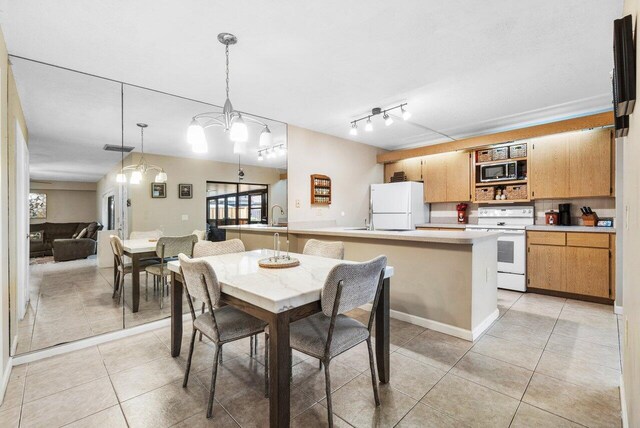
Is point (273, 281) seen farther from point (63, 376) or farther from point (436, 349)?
point (63, 376)

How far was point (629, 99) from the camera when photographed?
3.72 ft

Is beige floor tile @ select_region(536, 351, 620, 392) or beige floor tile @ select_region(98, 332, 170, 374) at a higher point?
beige floor tile @ select_region(536, 351, 620, 392)

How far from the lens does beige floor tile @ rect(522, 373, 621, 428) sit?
1.65 m

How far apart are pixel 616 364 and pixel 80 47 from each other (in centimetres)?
467

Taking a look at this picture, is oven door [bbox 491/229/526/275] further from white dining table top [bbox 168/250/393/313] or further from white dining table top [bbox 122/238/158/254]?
white dining table top [bbox 122/238/158/254]

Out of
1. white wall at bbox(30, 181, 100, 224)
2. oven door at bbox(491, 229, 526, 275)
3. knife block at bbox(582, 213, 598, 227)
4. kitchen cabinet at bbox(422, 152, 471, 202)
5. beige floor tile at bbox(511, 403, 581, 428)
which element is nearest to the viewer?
beige floor tile at bbox(511, 403, 581, 428)

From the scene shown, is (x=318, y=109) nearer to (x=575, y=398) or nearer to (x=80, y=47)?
(x=80, y=47)

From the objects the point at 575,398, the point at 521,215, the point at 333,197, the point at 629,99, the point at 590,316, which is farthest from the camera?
the point at 333,197

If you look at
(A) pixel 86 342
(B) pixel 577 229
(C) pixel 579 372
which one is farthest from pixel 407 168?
(A) pixel 86 342

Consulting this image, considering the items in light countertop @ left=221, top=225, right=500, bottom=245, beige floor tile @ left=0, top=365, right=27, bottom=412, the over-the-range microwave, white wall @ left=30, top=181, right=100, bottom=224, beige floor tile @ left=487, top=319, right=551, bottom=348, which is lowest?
beige floor tile @ left=0, top=365, right=27, bottom=412

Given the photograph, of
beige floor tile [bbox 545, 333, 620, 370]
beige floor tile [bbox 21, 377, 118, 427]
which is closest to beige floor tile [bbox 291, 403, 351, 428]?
beige floor tile [bbox 21, 377, 118, 427]

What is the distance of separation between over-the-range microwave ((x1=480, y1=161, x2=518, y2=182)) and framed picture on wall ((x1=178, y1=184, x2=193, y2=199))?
14.4ft

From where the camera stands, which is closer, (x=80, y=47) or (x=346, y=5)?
(x=346, y=5)

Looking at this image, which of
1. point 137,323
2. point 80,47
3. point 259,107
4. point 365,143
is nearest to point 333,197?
point 365,143
